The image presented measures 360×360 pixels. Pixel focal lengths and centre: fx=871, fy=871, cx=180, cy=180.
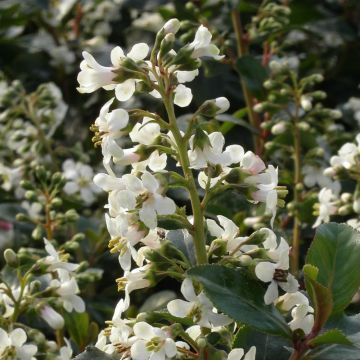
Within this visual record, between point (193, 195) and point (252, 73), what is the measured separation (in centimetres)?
160

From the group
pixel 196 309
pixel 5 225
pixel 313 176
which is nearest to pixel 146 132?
pixel 196 309

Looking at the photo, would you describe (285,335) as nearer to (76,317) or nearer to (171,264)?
(171,264)

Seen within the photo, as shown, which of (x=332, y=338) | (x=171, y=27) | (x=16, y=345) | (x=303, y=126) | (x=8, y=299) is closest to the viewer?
(x=332, y=338)

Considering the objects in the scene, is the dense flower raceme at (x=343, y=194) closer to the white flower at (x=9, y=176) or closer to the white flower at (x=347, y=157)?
the white flower at (x=347, y=157)

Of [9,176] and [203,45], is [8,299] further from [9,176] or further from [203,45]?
[9,176]

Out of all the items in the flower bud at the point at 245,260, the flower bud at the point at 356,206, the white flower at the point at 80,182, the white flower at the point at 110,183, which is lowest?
the white flower at the point at 80,182

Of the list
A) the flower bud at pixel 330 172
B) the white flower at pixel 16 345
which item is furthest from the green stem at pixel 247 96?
the white flower at pixel 16 345

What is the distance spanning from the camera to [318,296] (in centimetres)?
147

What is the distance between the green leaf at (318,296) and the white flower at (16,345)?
0.69 metres

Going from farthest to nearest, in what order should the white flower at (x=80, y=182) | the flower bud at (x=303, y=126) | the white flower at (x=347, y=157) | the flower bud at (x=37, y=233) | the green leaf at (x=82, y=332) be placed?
1. the white flower at (x=80, y=182)
2. the flower bud at (x=303, y=126)
3. the flower bud at (x=37, y=233)
4. the white flower at (x=347, y=157)
5. the green leaf at (x=82, y=332)

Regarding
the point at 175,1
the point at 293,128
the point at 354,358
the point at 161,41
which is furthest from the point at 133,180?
the point at 175,1

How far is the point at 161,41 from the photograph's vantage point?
5.32ft

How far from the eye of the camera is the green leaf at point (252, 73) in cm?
306

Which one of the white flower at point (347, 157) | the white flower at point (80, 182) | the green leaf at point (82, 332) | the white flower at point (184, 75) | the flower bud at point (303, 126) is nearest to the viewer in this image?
the white flower at point (184, 75)
